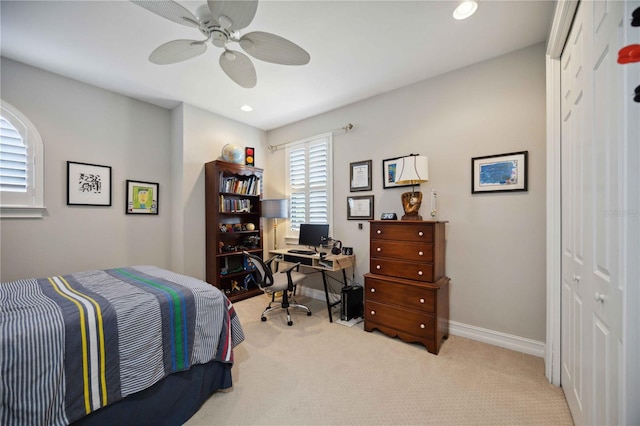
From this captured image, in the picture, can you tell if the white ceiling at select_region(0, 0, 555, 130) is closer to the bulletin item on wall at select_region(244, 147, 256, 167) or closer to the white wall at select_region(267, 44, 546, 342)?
the white wall at select_region(267, 44, 546, 342)

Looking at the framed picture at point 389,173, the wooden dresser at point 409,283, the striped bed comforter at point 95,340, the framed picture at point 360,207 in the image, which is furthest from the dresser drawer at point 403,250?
the striped bed comforter at point 95,340

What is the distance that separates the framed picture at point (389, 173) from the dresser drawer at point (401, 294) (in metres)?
1.20

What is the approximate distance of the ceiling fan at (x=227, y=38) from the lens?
1459mm

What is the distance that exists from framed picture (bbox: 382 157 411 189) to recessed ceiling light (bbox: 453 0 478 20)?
4.79ft

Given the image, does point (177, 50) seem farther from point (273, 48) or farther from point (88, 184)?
point (88, 184)

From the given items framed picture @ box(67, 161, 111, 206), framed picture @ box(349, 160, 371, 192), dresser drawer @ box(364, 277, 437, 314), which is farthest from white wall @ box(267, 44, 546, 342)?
framed picture @ box(67, 161, 111, 206)

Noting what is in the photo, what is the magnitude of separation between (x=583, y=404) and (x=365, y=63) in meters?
3.05

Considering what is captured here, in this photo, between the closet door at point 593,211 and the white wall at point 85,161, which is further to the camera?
the white wall at point 85,161

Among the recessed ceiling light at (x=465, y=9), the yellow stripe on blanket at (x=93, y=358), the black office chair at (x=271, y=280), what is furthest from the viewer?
the black office chair at (x=271, y=280)

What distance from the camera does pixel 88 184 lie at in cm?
310

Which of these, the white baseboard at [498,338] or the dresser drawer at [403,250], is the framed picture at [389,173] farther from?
the white baseboard at [498,338]

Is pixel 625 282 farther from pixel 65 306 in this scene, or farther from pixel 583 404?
pixel 65 306

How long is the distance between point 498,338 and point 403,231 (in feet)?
4.52

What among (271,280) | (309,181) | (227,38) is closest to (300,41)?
(227,38)
